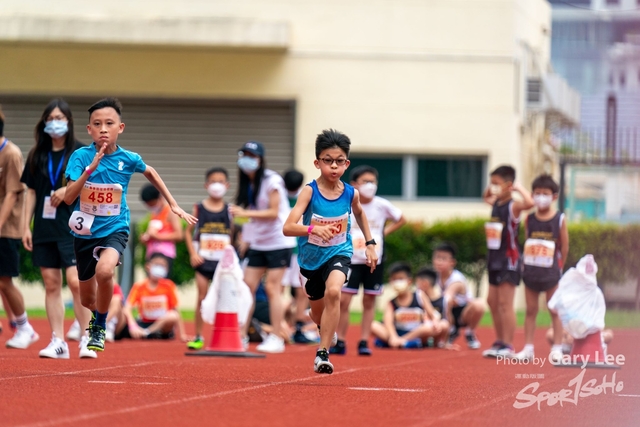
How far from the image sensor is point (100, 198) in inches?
377

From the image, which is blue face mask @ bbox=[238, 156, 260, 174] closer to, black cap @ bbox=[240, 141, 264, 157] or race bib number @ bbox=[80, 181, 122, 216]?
black cap @ bbox=[240, 141, 264, 157]

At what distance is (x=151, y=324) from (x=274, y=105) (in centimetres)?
1138

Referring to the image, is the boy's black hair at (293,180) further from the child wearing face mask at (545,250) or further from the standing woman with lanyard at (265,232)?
the child wearing face mask at (545,250)

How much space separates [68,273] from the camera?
455 inches

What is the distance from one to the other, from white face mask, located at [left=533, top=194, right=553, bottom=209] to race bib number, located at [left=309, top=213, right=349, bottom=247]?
3777mm

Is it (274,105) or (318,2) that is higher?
(318,2)

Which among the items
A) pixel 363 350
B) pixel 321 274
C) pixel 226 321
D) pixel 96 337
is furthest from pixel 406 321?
pixel 96 337

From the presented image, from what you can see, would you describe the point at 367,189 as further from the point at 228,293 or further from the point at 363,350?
the point at 228,293

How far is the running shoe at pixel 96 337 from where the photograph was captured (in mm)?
9750

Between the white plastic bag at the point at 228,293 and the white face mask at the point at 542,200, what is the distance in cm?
319

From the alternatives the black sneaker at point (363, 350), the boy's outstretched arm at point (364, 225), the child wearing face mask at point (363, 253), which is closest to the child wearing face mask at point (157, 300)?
the child wearing face mask at point (363, 253)

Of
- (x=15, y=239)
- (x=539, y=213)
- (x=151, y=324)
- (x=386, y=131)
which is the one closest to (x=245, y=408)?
(x=15, y=239)

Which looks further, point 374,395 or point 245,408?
point 374,395

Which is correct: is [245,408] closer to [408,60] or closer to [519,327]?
[519,327]
